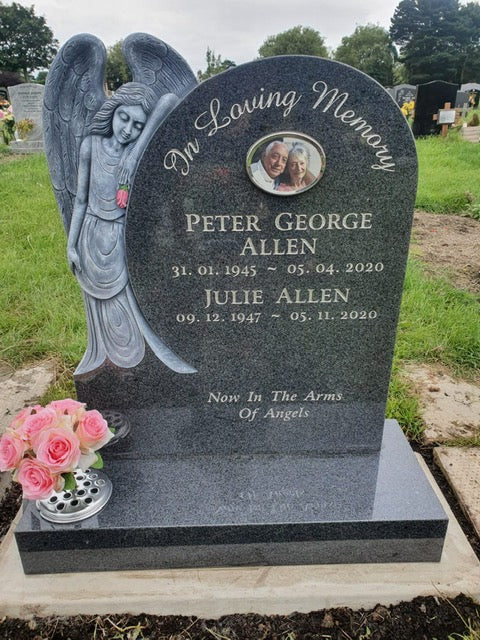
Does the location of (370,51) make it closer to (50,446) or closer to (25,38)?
(25,38)

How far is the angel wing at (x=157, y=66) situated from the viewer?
1.83 m

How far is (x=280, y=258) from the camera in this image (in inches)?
78.6

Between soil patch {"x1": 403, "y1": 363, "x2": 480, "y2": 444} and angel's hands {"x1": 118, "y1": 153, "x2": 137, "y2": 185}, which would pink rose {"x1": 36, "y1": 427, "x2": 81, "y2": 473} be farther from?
soil patch {"x1": 403, "y1": 363, "x2": 480, "y2": 444}

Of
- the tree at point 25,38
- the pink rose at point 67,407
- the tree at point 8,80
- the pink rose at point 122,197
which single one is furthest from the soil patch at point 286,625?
the tree at point 25,38

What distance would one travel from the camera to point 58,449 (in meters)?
1.78

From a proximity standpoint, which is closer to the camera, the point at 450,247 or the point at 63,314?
the point at 63,314

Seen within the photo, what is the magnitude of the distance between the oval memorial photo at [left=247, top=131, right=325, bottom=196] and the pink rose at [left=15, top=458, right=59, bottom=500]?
130 centimetres

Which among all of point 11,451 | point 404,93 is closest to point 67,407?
point 11,451

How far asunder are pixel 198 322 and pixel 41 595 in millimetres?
1213

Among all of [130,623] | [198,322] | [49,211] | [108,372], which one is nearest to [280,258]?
[198,322]

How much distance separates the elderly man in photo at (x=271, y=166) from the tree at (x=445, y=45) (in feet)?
143

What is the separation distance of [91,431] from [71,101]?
1.27 m

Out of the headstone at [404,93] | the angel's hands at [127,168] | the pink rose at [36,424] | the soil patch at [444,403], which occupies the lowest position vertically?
the soil patch at [444,403]

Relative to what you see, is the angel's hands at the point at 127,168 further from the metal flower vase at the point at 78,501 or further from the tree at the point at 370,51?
the tree at the point at 370,51
